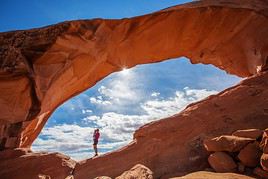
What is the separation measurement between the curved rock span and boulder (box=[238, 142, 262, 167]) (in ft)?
6.92

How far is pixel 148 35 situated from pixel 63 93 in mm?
5551

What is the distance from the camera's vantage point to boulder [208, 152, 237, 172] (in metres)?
6.16

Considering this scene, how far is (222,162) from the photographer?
6.27 m

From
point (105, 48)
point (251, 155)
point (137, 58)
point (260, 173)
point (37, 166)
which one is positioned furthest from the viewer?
point (137, 58)

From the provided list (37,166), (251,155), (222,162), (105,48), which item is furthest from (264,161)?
(105,48)

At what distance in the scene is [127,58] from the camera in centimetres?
1488

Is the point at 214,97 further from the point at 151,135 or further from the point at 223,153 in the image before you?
the point at 223,153

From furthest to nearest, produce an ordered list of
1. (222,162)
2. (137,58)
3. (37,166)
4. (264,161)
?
(137,58) < (37,166) < (222,162) < (264,161)

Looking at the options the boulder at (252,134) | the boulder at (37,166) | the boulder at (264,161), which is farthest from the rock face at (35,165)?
the boulder at (264,161)

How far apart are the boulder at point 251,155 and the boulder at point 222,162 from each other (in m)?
0.25

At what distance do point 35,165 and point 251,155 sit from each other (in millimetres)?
8131

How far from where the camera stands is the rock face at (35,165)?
9945mm

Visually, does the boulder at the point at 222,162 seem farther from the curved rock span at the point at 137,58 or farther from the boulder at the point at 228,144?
the curved rock span at the point at 137,58

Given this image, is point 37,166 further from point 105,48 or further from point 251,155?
point 251,155
